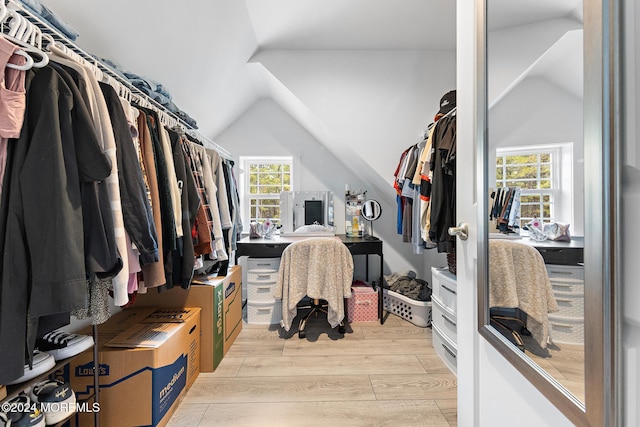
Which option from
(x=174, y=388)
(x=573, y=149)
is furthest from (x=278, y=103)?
(x=573, y=149)

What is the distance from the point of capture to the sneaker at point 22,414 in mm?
861

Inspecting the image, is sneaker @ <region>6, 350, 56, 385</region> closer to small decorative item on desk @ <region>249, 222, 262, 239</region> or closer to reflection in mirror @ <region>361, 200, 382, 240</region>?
small decorative item on desk @ <region>249, 222, 262, 239</region>

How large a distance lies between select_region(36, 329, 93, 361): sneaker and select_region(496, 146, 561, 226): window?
161cm

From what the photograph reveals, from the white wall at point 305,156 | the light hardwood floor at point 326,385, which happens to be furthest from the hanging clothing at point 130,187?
the white wall at point 305,156

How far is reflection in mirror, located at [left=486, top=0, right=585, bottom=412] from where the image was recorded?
0.50 metres

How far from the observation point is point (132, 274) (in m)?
1.07

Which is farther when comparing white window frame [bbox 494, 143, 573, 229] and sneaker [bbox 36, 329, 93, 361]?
sneaker [bbox 36, 329, 93, 361]

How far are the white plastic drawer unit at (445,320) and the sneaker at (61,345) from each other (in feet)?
6.49

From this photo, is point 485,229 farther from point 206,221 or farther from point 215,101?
point 215,101

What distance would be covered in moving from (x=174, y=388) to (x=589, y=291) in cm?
180

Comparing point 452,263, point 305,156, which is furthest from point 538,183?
point 305,156

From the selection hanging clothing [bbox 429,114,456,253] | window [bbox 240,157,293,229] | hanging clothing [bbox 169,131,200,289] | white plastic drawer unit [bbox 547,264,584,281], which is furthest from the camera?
window [bbox 240,157,293,229]

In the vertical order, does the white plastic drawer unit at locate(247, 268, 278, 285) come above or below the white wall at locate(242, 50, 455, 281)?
below

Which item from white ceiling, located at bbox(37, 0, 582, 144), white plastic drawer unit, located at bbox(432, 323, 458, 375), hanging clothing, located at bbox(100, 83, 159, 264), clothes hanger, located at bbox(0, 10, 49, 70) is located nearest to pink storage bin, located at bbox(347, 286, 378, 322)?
white plastic drawer unit, located at bbox(432, 323, 458, 375)
